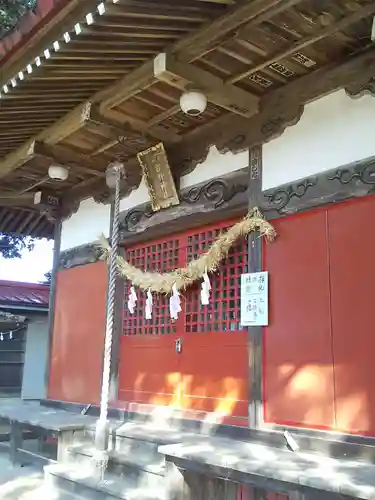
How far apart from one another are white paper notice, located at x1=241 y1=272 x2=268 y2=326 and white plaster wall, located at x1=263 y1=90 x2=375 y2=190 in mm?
776

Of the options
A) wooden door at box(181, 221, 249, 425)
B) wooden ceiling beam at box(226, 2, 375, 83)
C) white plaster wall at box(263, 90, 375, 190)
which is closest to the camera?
wooden ceiling beam at box(226, 2, 375, 83)

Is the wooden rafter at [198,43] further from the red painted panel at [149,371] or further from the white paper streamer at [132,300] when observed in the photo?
the red painted panel at [149,371]

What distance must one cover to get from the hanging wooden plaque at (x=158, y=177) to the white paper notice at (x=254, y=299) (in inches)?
50.3

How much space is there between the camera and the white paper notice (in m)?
4.23

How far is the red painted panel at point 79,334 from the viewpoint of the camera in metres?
6.09

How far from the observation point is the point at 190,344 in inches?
196

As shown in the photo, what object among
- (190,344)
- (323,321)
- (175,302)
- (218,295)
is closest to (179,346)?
(190,344)

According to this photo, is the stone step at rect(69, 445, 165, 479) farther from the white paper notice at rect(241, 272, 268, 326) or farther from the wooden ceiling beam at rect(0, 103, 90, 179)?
the wooden ceiling beam at rect(0, 103, 90, 179)

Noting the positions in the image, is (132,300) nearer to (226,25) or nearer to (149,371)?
(149,371)

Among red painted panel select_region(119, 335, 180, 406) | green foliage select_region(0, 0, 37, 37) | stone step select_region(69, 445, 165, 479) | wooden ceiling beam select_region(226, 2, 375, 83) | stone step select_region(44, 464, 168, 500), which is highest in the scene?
green foliage select_region(0, 0, 37, 37)

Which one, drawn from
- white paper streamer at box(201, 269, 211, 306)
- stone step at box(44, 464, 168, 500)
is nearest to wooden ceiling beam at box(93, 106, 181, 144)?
white paper streamer at box(201, 269, 211, 306)

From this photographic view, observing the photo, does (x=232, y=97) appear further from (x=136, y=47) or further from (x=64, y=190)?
(x=64, y=190)

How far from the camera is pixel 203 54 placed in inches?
146

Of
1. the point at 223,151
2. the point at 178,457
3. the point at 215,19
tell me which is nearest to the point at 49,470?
the point at 178,457
